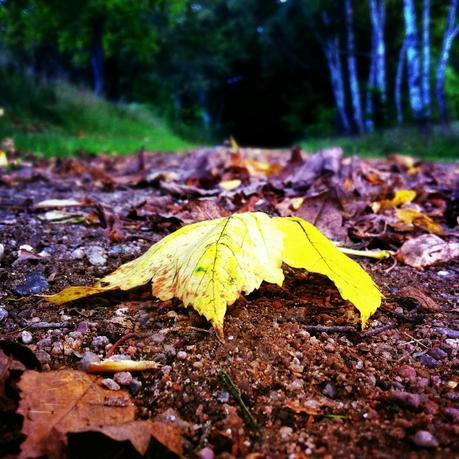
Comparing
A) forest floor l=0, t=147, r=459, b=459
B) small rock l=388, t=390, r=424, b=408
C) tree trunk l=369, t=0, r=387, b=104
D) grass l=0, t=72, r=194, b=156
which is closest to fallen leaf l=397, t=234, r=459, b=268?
forest floor l=0, t=147, r=459, b=459

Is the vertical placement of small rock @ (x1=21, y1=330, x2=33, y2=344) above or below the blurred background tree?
below

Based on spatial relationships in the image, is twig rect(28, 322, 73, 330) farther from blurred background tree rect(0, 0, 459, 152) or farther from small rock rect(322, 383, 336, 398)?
blurred background tree rect(0, 0, 459, 152)

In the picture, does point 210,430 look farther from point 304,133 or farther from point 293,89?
point 293,89

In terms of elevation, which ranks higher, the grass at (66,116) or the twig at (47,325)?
the grass at (66,116)

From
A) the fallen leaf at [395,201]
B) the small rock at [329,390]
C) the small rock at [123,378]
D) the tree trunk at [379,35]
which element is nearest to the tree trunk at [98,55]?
the tree trunk at [379,35]

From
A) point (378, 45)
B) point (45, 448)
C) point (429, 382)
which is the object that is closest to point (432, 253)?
point (429, 382)

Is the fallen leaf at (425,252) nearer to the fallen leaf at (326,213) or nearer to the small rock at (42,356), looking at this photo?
the fallen leaf at (326,213)

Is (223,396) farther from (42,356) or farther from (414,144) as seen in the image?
(414,144)

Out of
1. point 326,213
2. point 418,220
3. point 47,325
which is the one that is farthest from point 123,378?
point 418,220
